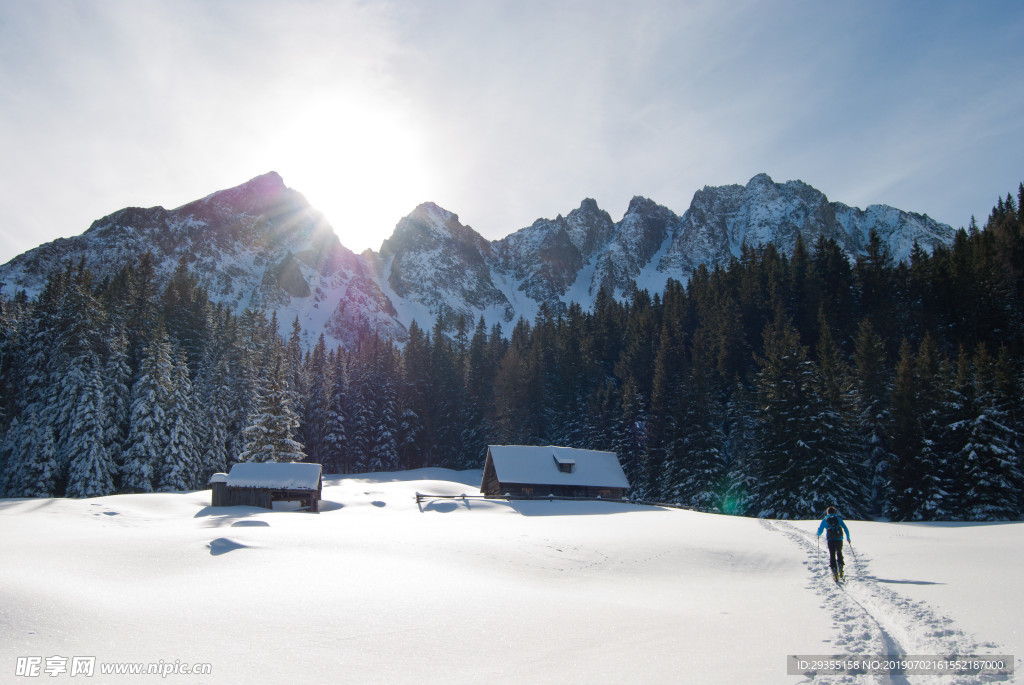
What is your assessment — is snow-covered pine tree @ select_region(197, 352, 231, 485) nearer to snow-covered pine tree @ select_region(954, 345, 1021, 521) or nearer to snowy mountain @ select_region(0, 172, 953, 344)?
snow-covered pine tree @ select_region(954, 345, 1021, 521)

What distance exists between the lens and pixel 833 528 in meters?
15.0

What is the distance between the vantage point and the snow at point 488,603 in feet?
24.6

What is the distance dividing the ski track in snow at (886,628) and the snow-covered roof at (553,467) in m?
31.5

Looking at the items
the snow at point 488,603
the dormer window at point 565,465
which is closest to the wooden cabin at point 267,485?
the snow at point 488,603

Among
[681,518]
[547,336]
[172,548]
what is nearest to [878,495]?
[681,518]

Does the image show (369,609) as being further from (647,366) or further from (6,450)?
(647,366)

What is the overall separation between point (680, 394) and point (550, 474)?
14644 millimetres

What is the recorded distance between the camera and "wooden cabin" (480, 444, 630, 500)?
4503 cm

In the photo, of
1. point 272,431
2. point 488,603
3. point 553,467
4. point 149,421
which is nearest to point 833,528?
point 488,603

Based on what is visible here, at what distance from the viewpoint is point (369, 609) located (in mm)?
9984

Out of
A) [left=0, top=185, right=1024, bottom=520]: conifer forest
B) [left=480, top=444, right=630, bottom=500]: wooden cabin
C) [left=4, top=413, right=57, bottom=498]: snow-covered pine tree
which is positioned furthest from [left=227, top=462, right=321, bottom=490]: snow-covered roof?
[left=480, top=444, right=630, bottom=500]: wooden cabin

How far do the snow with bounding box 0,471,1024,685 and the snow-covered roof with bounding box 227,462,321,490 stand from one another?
1331 centimetres

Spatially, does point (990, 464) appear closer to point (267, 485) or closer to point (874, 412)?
point (874, 412)

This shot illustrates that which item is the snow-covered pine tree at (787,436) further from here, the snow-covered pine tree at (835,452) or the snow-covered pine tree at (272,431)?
the snow-covered pine tree at (272,431)
